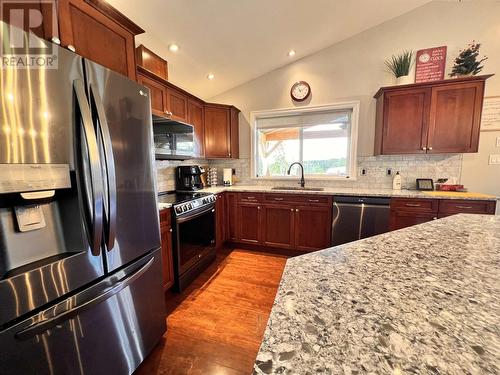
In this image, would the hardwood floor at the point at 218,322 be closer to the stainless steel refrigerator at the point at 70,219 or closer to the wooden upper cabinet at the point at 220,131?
the stainless steel refrigerator at the point at 70,219

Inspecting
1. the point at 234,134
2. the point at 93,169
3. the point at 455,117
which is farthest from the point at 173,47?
the point at 455,117

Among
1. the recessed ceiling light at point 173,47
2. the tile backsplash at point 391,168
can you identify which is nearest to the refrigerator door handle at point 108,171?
the recessed ceiling light at point 173,47

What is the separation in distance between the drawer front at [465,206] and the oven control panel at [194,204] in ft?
8.50

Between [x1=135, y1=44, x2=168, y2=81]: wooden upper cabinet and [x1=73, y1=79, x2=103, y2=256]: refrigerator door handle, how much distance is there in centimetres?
130

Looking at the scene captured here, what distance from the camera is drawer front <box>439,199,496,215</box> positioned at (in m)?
2.20

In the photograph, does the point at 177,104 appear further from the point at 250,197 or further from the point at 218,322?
the point at 218,322

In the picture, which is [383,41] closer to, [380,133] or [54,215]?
[380,133]

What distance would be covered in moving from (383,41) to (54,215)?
3832mm

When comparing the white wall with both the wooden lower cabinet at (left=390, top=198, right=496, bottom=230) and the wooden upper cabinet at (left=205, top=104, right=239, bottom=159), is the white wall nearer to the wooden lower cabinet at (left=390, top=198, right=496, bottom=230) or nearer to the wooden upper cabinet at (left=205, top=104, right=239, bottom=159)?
the wooden upper cabinet at (left=205, top=104, right=239, bottom=159)

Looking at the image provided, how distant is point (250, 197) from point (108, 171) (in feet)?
6.91

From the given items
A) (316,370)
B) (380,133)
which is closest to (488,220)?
(316,370)

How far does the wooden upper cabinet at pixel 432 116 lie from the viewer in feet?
7.77

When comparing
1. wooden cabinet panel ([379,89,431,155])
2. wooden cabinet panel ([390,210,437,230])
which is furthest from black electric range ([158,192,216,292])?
wooden cabinet panel ([379,89,431,155])

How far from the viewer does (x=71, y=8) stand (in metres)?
1.14
